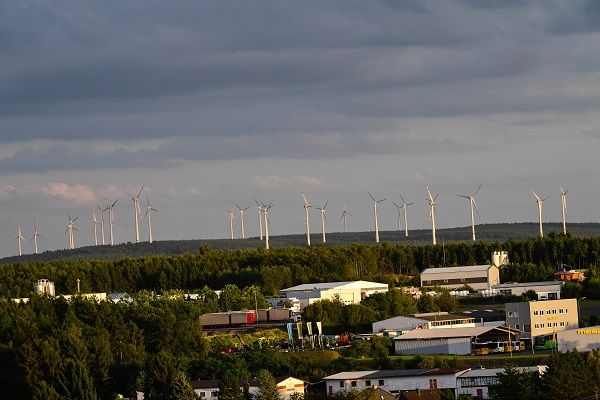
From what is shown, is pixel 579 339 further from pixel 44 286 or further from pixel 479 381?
pixel 44 286

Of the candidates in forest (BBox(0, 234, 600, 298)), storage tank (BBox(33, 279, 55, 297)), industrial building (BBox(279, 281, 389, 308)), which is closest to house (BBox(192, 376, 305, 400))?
industrial building (BBox(279, 281, 389, 308))

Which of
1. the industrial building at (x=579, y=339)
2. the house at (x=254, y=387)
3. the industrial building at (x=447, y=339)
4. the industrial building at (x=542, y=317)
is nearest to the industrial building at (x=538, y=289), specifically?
the industrial building at (x=542, y=317)

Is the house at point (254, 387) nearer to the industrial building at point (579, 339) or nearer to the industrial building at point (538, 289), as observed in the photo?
the industrial building at point (579, 339)

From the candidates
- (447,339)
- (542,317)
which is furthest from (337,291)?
(447,339)

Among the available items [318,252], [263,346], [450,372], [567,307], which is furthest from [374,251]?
[450,372]

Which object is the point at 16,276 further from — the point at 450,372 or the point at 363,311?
the point at 450,372

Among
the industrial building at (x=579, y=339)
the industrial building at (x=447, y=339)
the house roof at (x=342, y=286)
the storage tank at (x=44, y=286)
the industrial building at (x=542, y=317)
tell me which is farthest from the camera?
the storage tank at (x=44, y=286)
